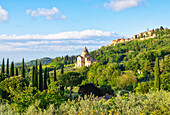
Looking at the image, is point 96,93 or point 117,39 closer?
point 96,93

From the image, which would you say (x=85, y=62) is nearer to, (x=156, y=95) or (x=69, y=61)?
(x=69, y=61)

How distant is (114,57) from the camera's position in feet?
358

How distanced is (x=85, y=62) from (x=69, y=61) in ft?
101

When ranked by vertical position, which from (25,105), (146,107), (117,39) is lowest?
(25,105)

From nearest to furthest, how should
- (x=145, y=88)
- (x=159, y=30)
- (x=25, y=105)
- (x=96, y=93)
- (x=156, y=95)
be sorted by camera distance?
(x=156, y=95) < (x=25, y=105) < (x=96, y=93) < (x=145, y=88) < (x=159, y=30)

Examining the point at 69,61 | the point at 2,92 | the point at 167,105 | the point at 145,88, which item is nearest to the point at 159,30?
the point at 69,61

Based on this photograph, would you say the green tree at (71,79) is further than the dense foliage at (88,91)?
Yes

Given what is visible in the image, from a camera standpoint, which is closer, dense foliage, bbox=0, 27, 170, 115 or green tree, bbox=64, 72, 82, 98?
dense foliage, bbox=0, 27, 170, 115

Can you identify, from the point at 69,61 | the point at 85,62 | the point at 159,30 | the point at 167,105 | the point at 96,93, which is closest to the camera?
the point at 167,105

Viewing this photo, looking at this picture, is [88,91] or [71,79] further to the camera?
[71,79]

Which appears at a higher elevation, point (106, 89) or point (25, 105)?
point (25, 105)

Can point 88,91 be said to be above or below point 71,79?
below

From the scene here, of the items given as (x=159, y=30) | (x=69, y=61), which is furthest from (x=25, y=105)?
(x=159, y=30)

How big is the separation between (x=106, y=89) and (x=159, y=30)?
151 m
